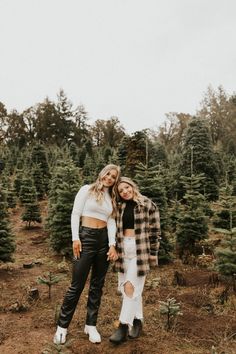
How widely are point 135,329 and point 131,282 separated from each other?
A: 0.80 m

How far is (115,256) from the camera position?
468 centimetres

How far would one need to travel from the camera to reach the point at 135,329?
4.93 meters

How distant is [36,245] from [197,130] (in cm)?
1202

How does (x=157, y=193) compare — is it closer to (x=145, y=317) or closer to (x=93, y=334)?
(x=145, y=317)

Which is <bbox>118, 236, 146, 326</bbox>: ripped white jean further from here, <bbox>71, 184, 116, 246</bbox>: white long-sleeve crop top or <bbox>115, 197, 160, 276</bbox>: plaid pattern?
<bbox>71, 184, 116, 246</bbox>: white long-sleeve crop top

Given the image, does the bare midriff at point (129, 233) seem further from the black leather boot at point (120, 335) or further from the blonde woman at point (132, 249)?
the black leather boot at point (120, 335)

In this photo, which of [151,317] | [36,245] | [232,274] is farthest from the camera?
[36,245]

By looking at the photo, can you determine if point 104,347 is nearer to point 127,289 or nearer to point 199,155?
point 127,289

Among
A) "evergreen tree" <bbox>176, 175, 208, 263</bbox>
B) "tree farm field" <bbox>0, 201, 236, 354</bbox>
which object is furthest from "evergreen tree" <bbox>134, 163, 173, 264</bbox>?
"tree farm field" <bbox>0, 201, 236, 354</bbox>

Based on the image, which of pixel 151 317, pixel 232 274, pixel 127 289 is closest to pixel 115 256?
pixel 127 289

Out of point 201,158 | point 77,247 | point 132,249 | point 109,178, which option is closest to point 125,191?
point 109,178

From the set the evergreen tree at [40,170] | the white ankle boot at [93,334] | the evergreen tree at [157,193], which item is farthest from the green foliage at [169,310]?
the evergreen tree at [40,170]

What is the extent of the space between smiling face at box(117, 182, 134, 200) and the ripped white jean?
0.58 meters

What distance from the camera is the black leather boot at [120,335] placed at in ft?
15.2
